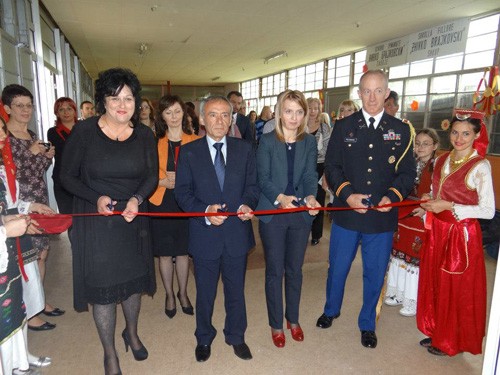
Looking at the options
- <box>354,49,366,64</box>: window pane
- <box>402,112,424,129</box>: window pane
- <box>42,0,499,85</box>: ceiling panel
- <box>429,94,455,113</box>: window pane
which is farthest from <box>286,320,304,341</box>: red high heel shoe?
<box>354,49,366,64</box>: window pane

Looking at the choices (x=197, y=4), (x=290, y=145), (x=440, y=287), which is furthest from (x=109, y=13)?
(x=440, y=287)

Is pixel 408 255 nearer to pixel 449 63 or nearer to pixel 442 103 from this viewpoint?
pixel 442 103

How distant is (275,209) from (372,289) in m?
1.02

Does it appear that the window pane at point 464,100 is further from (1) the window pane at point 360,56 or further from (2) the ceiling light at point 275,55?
(2) the ceiling light at point 275,55

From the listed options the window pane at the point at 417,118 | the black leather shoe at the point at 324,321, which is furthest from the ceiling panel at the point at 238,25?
the black leather shoe at the point at 324,321

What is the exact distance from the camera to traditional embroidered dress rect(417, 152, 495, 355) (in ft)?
7.64

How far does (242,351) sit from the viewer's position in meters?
2.51

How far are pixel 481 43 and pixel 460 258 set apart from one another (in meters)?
7.13

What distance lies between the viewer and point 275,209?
95.3 inches

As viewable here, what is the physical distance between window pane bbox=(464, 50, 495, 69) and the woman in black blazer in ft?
22.9

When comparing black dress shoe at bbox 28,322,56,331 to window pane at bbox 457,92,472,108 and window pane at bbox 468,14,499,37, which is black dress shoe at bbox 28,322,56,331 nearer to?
window pane at bbox 457,92,472,108

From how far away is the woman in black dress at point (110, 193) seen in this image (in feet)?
6.70

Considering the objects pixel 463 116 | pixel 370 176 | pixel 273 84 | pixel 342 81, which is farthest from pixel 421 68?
pixel 273 84

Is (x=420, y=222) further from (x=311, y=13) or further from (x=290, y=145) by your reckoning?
(x=311, y=13)
